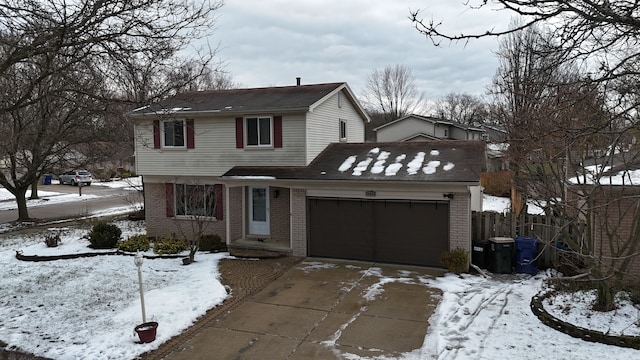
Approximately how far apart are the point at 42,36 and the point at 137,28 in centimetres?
201

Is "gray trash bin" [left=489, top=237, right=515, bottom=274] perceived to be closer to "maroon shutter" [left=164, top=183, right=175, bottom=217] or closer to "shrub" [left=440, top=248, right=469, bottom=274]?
"shrub" [left=440, top=248, right=469, bottom=274]

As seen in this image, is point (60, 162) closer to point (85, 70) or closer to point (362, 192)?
point (85, 70)

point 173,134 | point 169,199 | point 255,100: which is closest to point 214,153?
point 173,134

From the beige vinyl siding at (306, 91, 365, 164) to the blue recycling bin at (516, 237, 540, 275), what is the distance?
7061 mm

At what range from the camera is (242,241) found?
15.5m

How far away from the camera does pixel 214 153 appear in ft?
53.0

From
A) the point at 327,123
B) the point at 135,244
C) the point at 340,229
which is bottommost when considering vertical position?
the point at 135,244

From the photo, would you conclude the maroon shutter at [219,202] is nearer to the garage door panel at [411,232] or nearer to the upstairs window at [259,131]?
the upstairs window at [259,131]

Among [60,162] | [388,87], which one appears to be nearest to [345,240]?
[60,162]

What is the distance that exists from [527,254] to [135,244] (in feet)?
41.9

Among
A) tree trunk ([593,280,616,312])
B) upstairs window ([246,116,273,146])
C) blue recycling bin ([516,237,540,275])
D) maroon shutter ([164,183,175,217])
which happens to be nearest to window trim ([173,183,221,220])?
maroon shutter ([164,183,175,217])

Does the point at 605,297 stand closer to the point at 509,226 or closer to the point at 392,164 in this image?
the point at 509,226

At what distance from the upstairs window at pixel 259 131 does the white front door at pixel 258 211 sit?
5.45ft

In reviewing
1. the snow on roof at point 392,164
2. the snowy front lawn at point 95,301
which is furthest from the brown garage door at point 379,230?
the snowy front lawn at point 95,301
